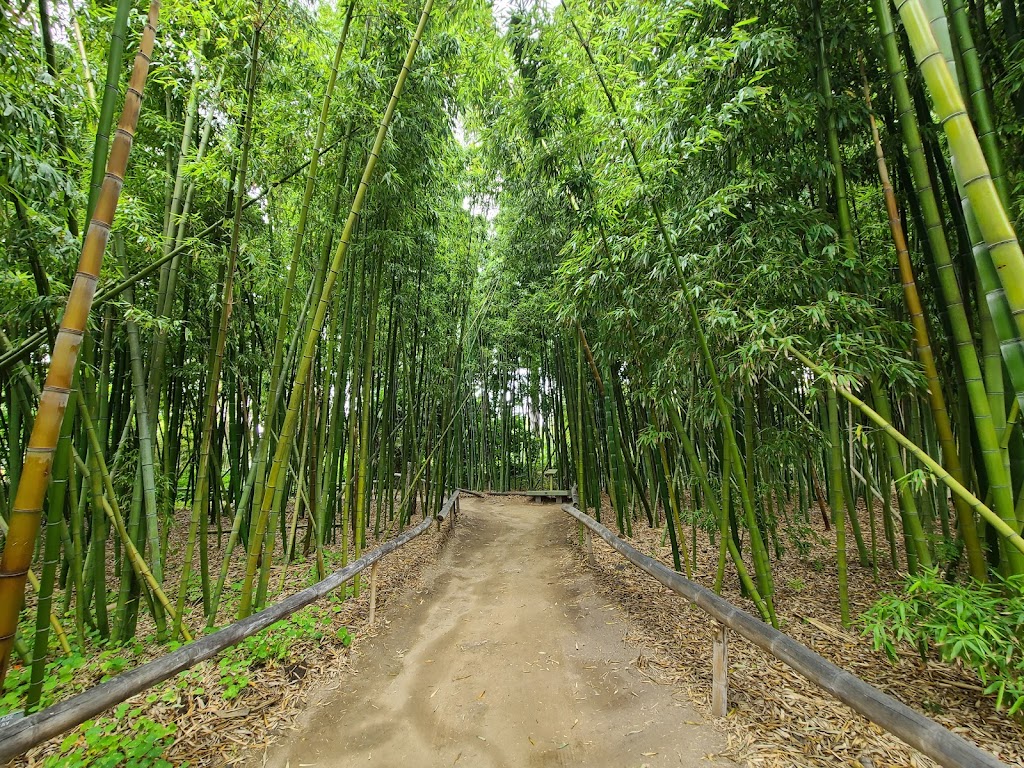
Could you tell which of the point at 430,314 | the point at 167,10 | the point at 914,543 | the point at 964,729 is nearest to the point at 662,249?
the point at 914,543

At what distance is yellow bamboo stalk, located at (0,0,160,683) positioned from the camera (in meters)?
0.93

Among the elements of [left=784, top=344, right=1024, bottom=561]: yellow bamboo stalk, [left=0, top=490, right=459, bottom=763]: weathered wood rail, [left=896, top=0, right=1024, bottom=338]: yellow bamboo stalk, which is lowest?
[left=0, top=490, right=459, bottom=763]: weathered wood rail

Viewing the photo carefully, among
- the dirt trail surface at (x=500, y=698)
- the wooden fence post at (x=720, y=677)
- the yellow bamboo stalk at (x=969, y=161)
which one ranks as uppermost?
the yellow bamboo stalk at (x=969, y=161)

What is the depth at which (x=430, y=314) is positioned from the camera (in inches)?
212

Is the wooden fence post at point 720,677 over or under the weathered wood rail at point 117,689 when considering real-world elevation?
under

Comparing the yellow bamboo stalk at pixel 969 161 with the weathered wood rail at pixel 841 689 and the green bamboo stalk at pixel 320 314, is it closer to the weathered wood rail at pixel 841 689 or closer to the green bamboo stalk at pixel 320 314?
A: the weathered wood rail at pixel 841 689

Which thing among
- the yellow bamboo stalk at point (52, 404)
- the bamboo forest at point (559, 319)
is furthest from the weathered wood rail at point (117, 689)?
the yellow bamboo stalk at point (52, 404)

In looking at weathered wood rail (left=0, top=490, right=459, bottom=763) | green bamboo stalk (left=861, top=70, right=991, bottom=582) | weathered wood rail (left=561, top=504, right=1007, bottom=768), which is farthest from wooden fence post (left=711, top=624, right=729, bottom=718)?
weathered wood rail (left=0, top=490, right=459, bottom=763)

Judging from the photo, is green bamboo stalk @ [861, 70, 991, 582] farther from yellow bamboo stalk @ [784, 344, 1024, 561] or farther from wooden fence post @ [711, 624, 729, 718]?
wooden fence post @ [711, 624, 729, 718]

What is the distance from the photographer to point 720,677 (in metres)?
1.86

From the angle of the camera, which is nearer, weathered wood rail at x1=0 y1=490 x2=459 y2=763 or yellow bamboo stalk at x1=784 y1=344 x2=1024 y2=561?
weathered wood rail at x1=0 y1=490 x2=459 y2=763

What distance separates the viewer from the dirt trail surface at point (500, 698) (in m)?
1.70

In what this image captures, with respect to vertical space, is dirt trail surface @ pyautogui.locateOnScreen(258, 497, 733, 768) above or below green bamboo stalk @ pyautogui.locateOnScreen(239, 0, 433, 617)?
below

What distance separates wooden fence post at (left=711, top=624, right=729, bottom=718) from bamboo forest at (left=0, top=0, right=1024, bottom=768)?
11mm
